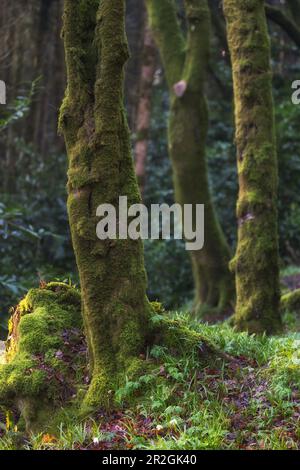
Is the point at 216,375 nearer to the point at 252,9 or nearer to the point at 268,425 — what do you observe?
the point at 268,425

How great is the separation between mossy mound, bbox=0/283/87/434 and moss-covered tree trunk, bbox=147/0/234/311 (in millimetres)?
6064

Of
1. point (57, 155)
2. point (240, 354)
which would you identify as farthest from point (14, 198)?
point (240, 354)

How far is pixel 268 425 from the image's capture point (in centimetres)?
462

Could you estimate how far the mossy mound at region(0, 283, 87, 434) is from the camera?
5.04m

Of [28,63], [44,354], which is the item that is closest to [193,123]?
[44,354]

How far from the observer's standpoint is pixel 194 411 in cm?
468

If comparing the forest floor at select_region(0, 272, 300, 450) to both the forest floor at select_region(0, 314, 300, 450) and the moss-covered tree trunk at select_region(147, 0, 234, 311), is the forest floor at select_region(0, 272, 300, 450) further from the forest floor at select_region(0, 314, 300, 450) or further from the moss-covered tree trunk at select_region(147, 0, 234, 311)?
the moss-covered tree trunk at select_region(147, 0, 234, 311)

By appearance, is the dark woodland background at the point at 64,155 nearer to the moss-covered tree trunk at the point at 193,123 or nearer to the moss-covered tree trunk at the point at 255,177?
the moss-covered tree trunk at the point at 193,123

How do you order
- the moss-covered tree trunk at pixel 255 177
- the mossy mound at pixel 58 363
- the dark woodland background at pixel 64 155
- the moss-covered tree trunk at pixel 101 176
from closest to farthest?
the mossy mound at pixel 58 363, the moss-covered tree trunk at pixel 101 176, the moss-covered tree trunk at pixel 255 177, the dark woodland background at pixel 64 155

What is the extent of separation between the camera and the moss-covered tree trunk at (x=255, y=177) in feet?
26.0

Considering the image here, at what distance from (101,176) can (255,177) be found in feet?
11.0

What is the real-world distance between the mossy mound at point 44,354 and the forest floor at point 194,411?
222 mm

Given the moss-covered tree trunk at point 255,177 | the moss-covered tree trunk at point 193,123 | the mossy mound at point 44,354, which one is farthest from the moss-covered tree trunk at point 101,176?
the moss-covered tree trunk at point 193,123

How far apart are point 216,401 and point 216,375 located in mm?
342
